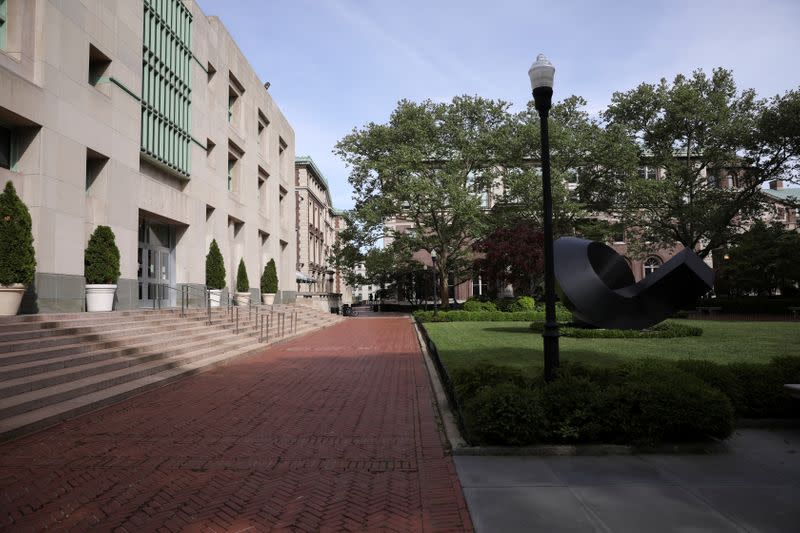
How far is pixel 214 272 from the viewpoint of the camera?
25141 millimetres

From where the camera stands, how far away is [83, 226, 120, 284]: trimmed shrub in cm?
1606

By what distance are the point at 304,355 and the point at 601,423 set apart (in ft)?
37.6

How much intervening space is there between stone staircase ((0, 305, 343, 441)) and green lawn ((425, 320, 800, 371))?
6608mm

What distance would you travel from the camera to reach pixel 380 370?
12930 mm

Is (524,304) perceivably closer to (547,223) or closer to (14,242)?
(547,223)

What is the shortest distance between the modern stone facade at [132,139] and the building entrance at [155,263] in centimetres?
6

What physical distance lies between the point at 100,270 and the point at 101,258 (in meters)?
0.38

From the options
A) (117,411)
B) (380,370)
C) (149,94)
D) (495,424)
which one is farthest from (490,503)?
(149,94)

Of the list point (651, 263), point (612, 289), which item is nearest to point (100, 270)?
point (612, 289)

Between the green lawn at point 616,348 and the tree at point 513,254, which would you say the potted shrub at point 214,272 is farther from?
A: the tree at point 513,254

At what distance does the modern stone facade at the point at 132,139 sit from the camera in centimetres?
1408

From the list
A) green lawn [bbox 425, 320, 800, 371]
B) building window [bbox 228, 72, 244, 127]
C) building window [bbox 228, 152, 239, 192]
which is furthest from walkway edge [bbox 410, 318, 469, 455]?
building window [bbox 228, 72, 244, 127]

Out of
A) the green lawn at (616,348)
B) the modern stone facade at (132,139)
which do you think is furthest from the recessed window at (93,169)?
the green lawn at (616,348)

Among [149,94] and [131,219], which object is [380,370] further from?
[149,94]
